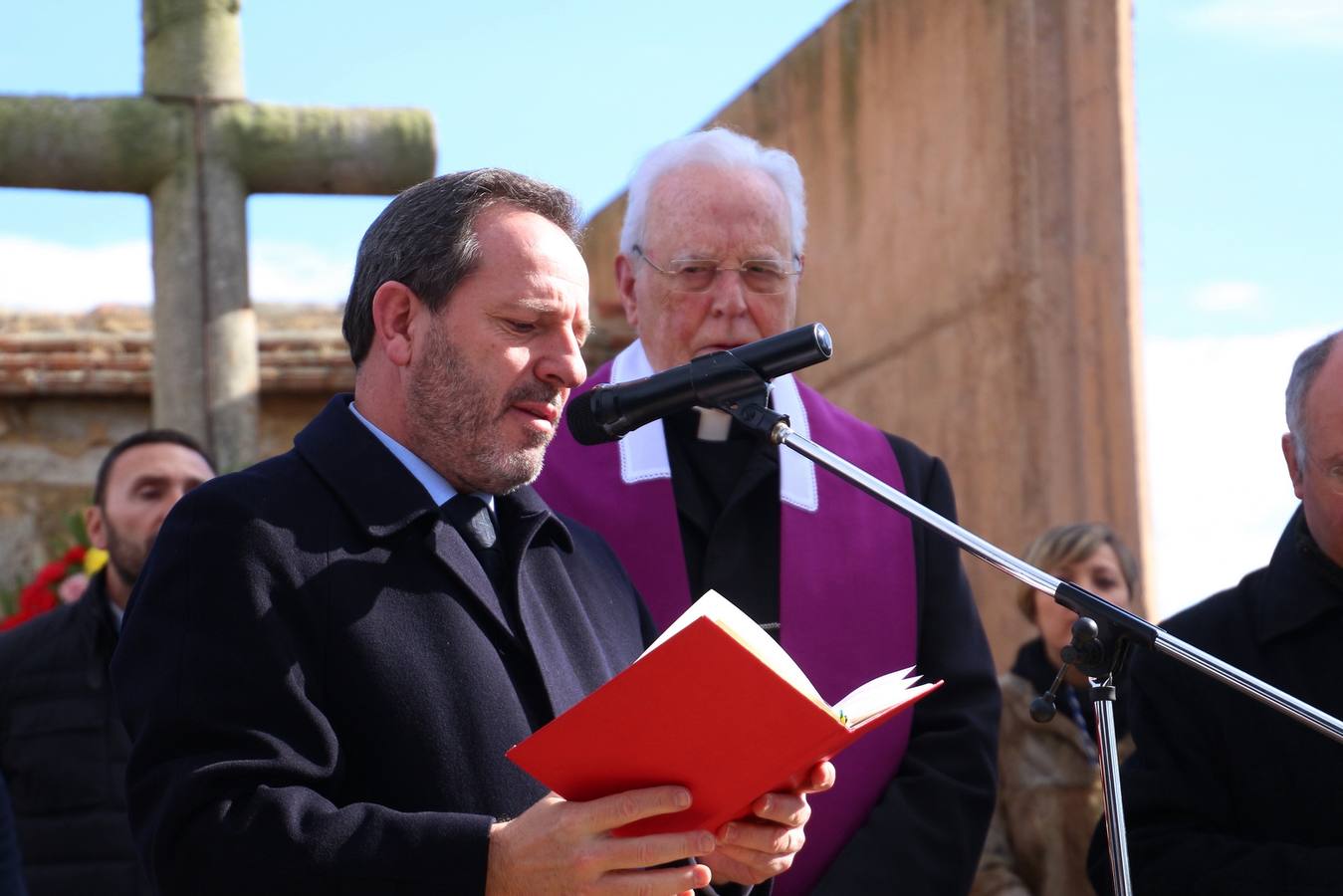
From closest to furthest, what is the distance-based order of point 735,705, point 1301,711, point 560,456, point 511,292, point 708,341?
point 735,705
point 1301,711
point 511,292
point 708,341
point 560,456

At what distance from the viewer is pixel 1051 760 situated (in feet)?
16.3

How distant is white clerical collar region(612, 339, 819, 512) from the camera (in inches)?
153

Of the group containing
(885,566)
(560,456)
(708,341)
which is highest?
(708,341)

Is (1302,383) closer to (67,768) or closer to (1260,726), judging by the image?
(1260,726)

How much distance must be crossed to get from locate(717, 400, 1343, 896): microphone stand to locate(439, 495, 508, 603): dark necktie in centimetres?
44

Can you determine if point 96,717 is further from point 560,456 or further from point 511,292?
point 511,292

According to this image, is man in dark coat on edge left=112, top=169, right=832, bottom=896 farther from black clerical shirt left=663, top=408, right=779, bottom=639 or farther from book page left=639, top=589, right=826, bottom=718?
black clerical shirt left=663, top=408, right=779, bottom=639

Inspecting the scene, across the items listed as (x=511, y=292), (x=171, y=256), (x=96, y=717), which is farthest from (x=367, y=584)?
(x=171, y=256)

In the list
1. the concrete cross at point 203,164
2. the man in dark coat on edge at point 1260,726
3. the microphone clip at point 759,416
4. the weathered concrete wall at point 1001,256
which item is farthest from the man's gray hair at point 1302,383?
the concrete cross at point 203,164

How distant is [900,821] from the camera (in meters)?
3.51

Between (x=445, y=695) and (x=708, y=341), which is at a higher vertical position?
(x=708, y=341)

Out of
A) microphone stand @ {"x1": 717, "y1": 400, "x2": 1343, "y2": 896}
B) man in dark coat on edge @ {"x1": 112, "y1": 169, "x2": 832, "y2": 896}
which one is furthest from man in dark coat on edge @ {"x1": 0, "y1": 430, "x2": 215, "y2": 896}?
microphone stand @ {"x1": 717, "y1": 400, "x2": 1343, "y2": 896}

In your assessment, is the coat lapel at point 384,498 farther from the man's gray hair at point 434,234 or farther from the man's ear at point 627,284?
the man's ear at point 627,284

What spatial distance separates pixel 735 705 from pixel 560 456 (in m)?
1.80
